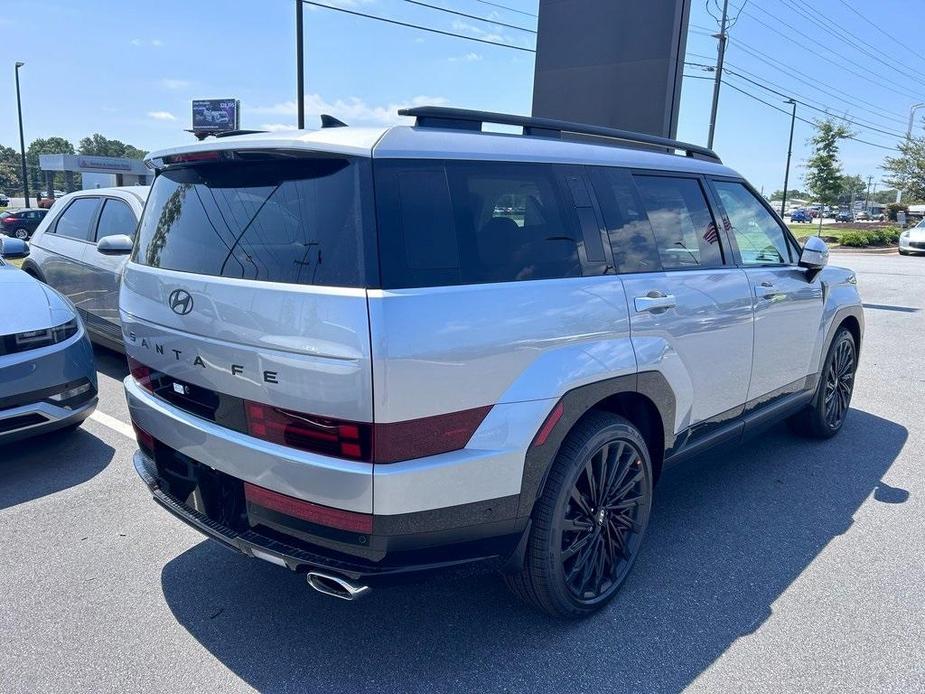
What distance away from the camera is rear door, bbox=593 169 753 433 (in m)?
2.81

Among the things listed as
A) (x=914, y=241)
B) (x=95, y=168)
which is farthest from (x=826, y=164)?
(x=95, y=168)

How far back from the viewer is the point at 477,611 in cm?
275

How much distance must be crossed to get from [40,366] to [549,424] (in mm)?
3292

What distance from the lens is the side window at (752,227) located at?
12.1 ft

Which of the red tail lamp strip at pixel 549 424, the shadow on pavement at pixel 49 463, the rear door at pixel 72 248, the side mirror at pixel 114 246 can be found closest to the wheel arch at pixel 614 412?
the red tail lamp strip at pixel 549 424

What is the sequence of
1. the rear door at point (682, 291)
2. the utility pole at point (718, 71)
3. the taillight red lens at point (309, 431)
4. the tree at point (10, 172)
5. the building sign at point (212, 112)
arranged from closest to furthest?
the taillight red lens at point (309, 431) → the rear door at point (682, 291) → the utility pole at point (718, 71) → the building sign at point (212, 112) → the tree at point (10, 172)

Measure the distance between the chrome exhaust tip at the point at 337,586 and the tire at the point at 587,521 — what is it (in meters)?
0.66

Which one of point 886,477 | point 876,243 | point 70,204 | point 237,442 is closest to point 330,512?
point 237,442

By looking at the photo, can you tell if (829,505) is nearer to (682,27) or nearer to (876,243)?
(682,27)

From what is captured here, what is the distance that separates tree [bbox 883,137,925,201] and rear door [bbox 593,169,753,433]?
5263 cm

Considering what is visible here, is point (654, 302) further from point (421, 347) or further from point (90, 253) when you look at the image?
point (90, 253)

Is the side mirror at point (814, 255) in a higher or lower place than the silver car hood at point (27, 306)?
higher

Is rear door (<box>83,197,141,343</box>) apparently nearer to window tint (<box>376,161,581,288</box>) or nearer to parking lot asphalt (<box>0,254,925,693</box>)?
parking lot asphalt (<box>0,254,925,693</box>)

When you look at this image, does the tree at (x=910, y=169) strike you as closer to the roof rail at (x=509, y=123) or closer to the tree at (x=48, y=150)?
the roof rail at (x=509, y=123)
